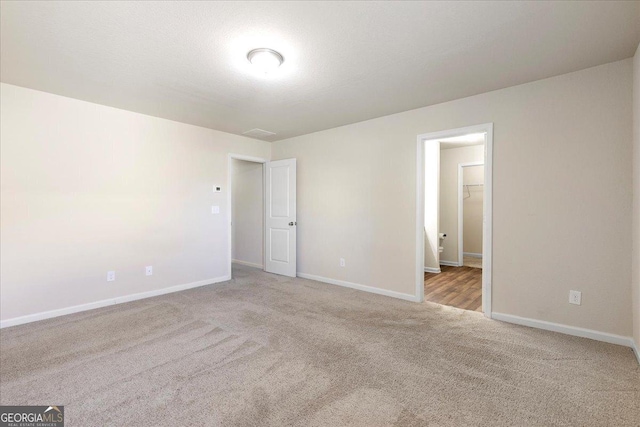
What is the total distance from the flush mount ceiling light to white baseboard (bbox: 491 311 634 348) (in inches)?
133

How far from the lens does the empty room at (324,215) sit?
6.13ft

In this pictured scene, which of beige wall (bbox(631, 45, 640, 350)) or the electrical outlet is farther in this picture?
the electrical outlet

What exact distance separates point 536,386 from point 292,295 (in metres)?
2.80

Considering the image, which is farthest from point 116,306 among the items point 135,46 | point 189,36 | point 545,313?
point 545,313

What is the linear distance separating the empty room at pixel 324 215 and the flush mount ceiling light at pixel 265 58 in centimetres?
1

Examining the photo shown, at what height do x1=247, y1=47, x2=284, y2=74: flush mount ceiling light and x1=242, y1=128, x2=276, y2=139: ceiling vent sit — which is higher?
x1=242, y1=128, x2=276, y2=139: ceiling vent

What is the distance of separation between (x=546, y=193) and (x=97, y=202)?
5048mm

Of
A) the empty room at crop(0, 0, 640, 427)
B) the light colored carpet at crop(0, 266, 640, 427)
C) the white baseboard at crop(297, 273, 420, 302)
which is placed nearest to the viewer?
the light colored carpet at crop(0, 266, 640, 427)

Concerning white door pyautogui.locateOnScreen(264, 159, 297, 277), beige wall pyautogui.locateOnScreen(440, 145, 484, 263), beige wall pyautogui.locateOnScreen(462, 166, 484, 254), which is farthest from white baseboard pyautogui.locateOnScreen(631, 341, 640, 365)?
beige wall pyautogui.locateOnScreen(462, 166, 484, 254)

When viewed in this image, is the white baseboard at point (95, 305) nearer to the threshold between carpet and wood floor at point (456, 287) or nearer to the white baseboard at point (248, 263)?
the white baseboard at point (248, 263)

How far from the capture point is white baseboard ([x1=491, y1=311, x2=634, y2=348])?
2.53 m

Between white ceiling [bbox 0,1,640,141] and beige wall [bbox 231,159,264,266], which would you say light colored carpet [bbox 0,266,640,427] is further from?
beige wall [bbox 231,159,264,266]

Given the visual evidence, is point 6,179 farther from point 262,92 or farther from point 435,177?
point 435,177

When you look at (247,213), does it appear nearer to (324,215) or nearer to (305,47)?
(324,215)
